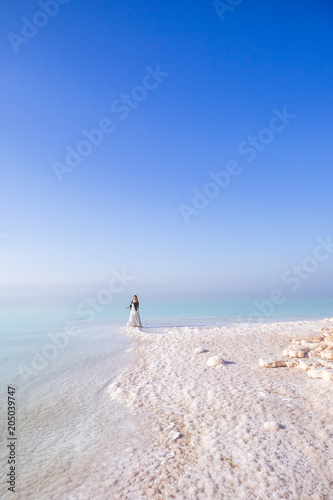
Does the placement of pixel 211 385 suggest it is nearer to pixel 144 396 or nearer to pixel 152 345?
pixel 144 396

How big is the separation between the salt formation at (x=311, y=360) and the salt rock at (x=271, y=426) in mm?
2311

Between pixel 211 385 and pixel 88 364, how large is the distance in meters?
4.79

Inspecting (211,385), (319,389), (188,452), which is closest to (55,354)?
(211,385)

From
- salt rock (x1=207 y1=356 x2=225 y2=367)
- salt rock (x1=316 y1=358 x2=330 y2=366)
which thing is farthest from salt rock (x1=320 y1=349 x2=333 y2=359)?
salt rock (x1=207 y1=356 x2=225 y2=367)

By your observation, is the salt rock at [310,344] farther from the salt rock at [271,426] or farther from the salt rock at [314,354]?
the salt rock at [271,426]

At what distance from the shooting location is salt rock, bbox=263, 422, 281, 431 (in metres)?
4.34

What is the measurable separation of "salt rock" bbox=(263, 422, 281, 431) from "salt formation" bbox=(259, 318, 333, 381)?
7.58 ft

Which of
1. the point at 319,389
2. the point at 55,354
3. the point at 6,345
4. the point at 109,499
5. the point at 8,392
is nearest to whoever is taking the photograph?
the point at 109,499

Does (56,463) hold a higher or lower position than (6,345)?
lower

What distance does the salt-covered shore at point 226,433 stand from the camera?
3.26m

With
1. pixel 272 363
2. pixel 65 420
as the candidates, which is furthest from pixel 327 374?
pixel 65 420

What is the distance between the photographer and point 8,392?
6.82 m

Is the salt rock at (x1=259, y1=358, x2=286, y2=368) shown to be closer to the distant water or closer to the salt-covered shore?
the salt-covered shore

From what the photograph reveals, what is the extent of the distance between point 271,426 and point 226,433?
0.76 metres
